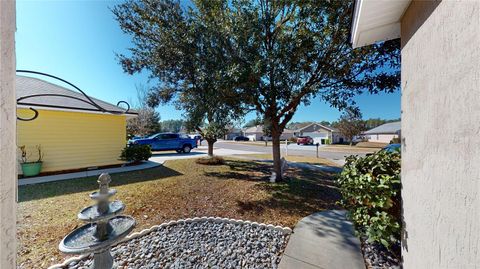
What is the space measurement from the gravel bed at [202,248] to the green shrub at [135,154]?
806 centimetres

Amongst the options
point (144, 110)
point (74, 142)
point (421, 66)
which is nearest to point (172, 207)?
point (421, 66)

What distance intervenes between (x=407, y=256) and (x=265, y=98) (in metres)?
4.62

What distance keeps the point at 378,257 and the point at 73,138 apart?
464 inches

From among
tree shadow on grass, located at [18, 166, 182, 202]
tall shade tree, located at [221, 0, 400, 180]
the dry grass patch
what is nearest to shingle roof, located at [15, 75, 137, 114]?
tree shadow on grass, located at [18, 166, 182, 202]

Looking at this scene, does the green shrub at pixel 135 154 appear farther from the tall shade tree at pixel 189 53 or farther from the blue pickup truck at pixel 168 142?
the blue pickup truck at pixel 168 142

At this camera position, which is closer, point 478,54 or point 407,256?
point 478,54

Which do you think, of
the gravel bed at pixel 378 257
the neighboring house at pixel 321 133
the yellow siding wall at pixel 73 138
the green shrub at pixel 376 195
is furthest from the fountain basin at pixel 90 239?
the neighboring house at pixel 321 133

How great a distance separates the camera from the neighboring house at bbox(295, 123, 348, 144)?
46.5 m

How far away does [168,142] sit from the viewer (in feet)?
54.3

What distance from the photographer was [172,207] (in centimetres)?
469

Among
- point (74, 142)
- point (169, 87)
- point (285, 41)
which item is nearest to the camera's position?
point (285, 41)

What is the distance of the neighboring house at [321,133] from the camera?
46.5m

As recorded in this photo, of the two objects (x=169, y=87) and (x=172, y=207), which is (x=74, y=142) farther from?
(x=172, y=207)

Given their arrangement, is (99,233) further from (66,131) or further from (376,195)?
(66,131)
